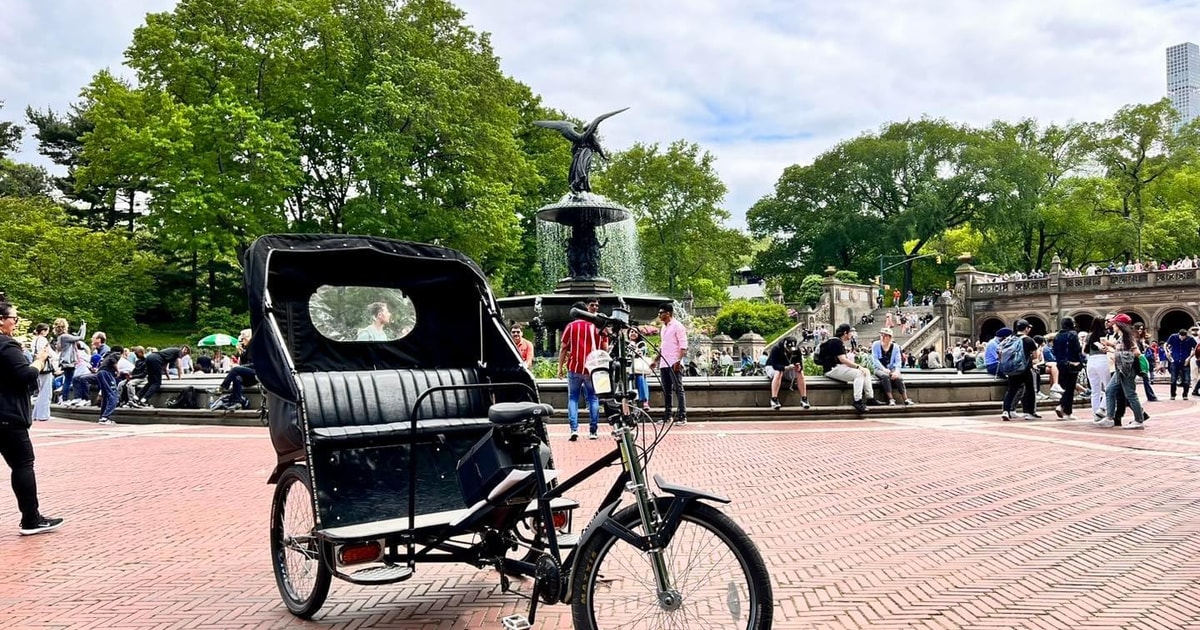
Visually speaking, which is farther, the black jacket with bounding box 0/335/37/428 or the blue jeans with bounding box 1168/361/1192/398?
the blue jeans with bounding box 1168/361/1192/398

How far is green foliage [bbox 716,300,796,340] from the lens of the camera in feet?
162

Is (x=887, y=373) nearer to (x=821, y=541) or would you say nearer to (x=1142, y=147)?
(x=821, y=541)

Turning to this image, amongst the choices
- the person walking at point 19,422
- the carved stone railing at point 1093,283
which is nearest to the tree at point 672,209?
the carved stone railing at point 1093,283

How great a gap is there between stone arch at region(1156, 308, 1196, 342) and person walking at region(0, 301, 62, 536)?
183 feet

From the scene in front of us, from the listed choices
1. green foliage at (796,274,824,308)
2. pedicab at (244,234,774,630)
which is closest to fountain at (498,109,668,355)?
pedicab at (244,234,774,630)

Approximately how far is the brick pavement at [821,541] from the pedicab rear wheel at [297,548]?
13 cm

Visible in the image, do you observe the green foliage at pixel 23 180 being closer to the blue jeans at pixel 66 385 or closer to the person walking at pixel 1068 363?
the blue jeans at pixel 66 385

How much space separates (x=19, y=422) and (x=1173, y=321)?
5841 centimetres

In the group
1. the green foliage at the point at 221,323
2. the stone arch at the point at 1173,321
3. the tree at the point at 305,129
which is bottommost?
the green foliage at the point at 221,323

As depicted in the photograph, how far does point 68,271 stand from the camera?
1389 inches

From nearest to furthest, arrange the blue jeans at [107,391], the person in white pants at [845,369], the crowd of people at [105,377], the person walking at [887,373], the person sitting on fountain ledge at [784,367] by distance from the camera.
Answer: the person sitting on fountain ledge at [784,367] < the person in white pants at [845,369] < the person walking at [887,373] < the crowd of people at [105,377] < the blue jeans at [107,391]

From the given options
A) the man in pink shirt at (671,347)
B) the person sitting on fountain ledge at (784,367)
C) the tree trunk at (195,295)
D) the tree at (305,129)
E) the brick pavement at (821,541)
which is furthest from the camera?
the tree trunk at (195,295)

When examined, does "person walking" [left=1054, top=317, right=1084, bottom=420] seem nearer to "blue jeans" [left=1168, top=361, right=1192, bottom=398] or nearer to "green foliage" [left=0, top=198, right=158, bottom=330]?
"blue jeans" [left=1168, top=361, right=1192, bottom=398]

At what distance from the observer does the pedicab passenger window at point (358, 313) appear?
206 inches
